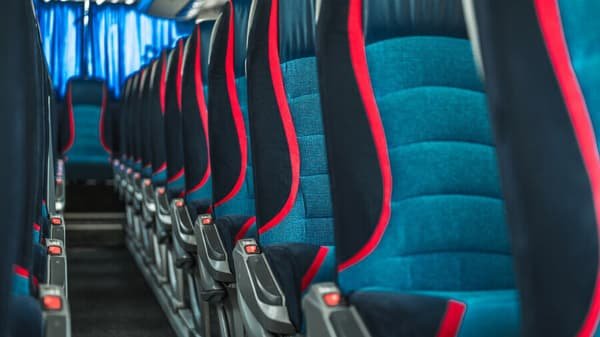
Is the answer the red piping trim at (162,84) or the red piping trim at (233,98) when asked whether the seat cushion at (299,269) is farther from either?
the red piping trim at (162,84)

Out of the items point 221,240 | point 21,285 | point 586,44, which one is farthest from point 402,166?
point 221,240

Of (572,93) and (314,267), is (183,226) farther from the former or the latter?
(572,93)

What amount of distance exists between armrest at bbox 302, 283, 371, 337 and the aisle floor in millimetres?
2619

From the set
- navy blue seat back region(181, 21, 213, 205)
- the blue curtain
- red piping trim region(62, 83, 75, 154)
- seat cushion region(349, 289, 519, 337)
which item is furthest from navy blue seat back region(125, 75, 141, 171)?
seat cushion region(349, 289, 519, 337)

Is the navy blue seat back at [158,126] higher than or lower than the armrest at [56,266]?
higher

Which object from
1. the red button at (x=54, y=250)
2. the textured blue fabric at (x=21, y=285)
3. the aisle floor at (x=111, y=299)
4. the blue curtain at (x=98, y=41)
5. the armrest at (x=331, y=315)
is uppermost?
the blue curtain at (x=98, y=41)

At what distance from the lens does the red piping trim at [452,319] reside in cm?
121

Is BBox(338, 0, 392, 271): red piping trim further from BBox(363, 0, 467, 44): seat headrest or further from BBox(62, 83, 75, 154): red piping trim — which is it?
BBox(62, 83, 75, 154): red piping trim

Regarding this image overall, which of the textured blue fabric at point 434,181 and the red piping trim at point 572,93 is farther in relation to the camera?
the textured blue fabric at point 434,181

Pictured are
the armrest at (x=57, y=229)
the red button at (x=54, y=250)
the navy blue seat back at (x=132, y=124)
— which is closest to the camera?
the red button at (x=54, y=250)

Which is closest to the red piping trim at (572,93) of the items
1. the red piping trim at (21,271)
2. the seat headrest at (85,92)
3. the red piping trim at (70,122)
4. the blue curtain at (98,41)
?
the red piping trim at (21,271)

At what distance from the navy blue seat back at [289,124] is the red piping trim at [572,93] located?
1.08m

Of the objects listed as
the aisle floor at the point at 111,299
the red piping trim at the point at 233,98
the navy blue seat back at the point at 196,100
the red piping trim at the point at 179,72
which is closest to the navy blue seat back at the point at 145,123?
the aisle floor at the point at 111,299

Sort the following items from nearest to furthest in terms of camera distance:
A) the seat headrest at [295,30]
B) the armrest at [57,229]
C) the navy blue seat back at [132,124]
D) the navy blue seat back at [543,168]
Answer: the navy blue seat back at [543,168]
the seat headrest at [295,30]
the armrest at [57,229]
the navy blue seat back at [132,124]
